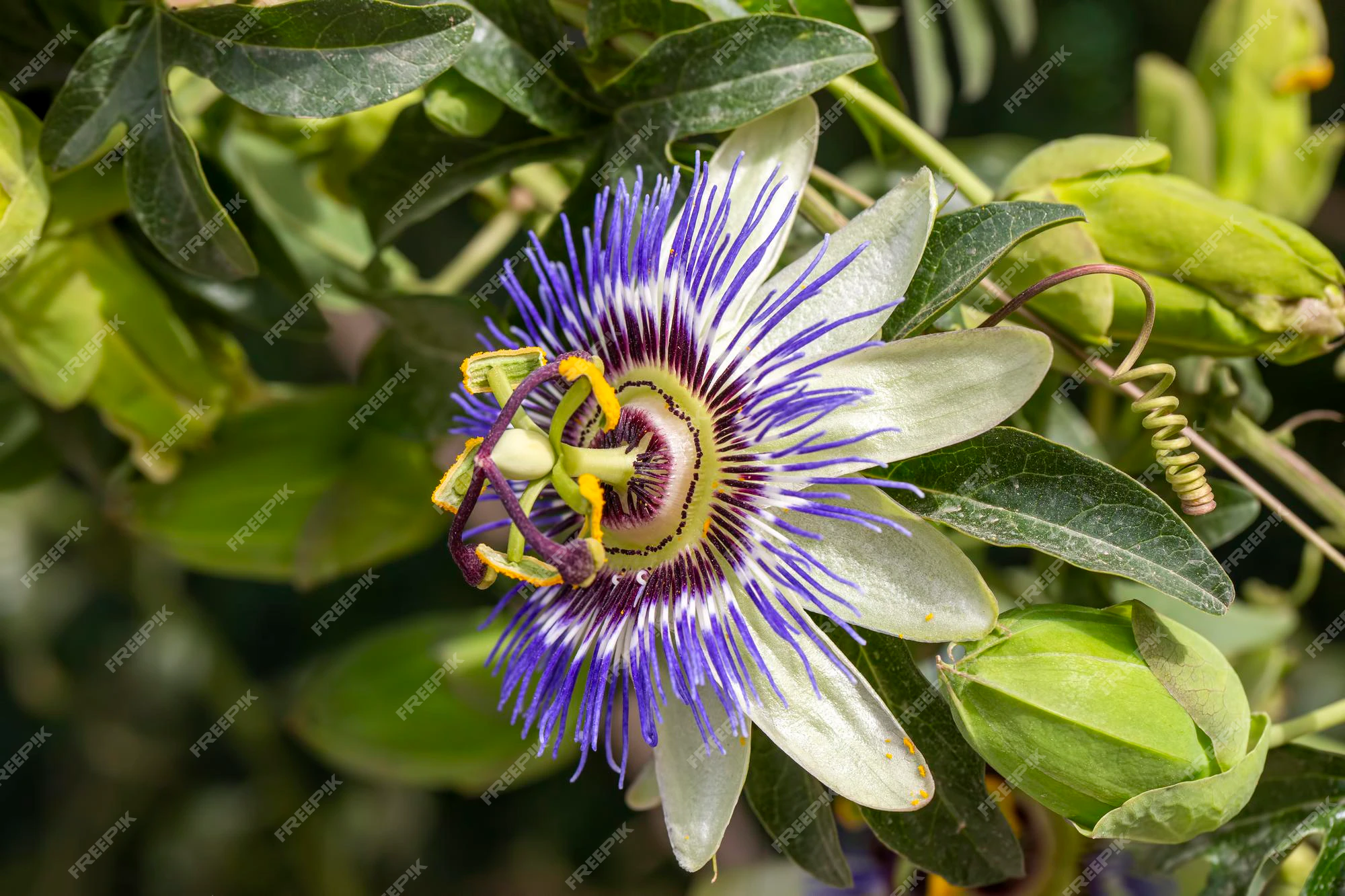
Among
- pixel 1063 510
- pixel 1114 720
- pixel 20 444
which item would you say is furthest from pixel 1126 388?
pixel 20 444

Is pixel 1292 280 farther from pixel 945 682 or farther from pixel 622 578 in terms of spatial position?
pixel 622 578

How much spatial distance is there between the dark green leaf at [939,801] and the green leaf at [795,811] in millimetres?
69

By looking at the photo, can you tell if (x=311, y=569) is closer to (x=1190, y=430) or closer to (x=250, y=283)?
(x=250, y=283)

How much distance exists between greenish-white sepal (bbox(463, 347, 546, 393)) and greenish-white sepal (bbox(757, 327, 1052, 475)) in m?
0.29

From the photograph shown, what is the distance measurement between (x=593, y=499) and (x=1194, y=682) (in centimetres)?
57

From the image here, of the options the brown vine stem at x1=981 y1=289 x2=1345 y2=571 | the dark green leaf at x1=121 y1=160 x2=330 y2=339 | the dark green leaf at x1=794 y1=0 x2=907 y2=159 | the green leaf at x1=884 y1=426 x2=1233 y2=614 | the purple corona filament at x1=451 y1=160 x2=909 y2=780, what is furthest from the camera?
the dark green leaf at x1=121 y1=160 x2=330 y2=339

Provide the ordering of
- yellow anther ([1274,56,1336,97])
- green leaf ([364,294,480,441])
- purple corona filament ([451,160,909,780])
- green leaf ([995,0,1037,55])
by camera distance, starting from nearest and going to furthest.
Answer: purple corona filament ([451,160,909,780])
green leaf ([364,294,480,441])
yellow anther ([1274,56,1336,97])
green leaf ([995,0,1037,55])

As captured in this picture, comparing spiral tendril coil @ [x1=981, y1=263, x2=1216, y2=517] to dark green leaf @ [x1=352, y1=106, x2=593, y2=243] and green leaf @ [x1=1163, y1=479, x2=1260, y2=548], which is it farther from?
dark green leaf @ [x1=352, y1=106, x2=593, y2=243]

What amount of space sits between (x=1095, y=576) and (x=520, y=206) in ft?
3.25

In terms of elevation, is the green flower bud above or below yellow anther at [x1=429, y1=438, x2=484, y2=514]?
below

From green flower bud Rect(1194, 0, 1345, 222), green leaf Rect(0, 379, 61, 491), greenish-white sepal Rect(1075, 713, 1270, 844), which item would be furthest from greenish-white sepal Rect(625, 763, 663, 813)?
green flower bud Rect(1194, 0, 1345, 222)

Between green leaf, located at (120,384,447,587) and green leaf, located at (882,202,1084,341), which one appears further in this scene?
green leaf, located at (120,384,447,587)

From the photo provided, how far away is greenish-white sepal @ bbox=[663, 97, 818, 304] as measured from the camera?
1159 millimetres

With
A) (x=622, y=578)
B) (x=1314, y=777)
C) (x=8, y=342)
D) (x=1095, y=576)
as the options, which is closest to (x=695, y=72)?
(x=622, y=578)
